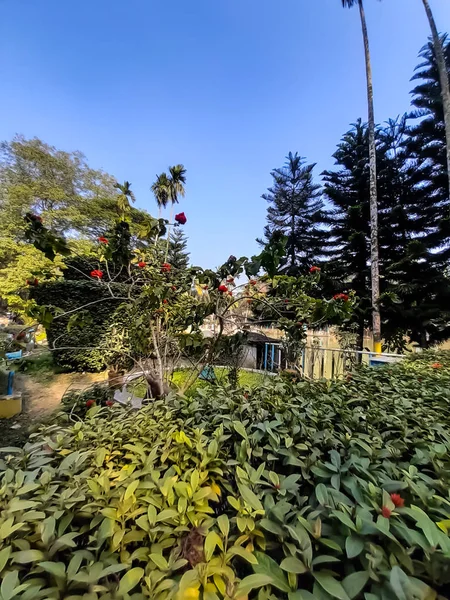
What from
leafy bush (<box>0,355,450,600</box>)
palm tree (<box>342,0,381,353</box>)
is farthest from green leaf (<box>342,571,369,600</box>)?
palm tree (<box>342,0,381,353</box>)

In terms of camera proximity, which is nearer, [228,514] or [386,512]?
[386,512]

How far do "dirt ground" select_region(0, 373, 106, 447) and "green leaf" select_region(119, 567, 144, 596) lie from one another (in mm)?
2006

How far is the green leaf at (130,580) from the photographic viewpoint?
43 cm

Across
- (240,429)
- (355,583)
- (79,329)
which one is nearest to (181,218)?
(240,429)

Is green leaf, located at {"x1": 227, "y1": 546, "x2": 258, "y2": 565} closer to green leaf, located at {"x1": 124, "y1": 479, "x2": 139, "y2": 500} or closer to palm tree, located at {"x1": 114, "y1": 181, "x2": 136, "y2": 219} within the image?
green leaf, located at {"x1": 124, "y1": 479, "x2": 139, "y2": 500}

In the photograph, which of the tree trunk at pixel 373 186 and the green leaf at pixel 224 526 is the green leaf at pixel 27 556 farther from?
the tree trunk at pixel 373 186

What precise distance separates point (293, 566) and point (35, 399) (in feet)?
16.6

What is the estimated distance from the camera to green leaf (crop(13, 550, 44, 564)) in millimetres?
451

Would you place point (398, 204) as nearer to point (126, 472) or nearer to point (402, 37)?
point (402, 37)

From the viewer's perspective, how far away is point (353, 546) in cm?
48

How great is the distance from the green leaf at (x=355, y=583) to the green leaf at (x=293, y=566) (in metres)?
0.06

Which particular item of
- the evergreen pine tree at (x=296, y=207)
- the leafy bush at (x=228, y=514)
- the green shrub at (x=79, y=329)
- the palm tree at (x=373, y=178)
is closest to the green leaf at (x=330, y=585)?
the leafy bush at (x=228, y=514)

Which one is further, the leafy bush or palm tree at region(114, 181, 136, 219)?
palm tree at region(114, 181, 136, 219)

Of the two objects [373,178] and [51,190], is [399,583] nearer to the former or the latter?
[373,178]
